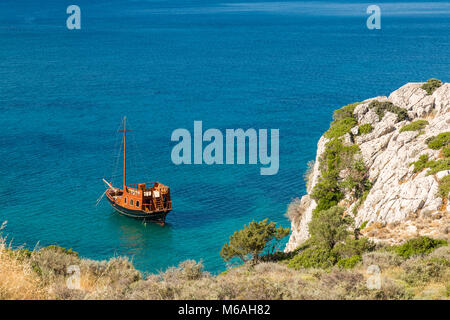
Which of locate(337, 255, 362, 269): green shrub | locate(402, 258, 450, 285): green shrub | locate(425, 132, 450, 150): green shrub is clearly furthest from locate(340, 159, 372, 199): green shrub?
locate(402, 258, 450, 285): green shrub

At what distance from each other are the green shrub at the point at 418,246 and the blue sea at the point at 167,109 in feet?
62.9

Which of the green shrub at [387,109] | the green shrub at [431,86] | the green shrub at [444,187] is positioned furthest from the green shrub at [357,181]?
the green shrub at [431,86]

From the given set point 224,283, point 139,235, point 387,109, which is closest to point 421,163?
point 387,109

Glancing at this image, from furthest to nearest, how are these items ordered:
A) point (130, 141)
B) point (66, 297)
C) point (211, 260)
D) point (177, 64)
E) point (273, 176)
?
point (177, 64) → point (130, 141) → point (273, 176) → point (211, 260) → point (66, 297)

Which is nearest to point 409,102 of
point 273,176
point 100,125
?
point 273,176

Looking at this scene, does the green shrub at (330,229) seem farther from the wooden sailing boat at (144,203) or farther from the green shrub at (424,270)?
the wooden sailing boat at (144,203)

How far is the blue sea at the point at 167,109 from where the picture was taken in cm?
4478

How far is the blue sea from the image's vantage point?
4478 cm

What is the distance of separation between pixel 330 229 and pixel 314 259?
224cm

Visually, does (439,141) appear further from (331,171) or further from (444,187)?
(331,171)

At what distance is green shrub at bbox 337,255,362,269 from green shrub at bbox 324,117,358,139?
14959mm

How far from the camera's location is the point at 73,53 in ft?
424
